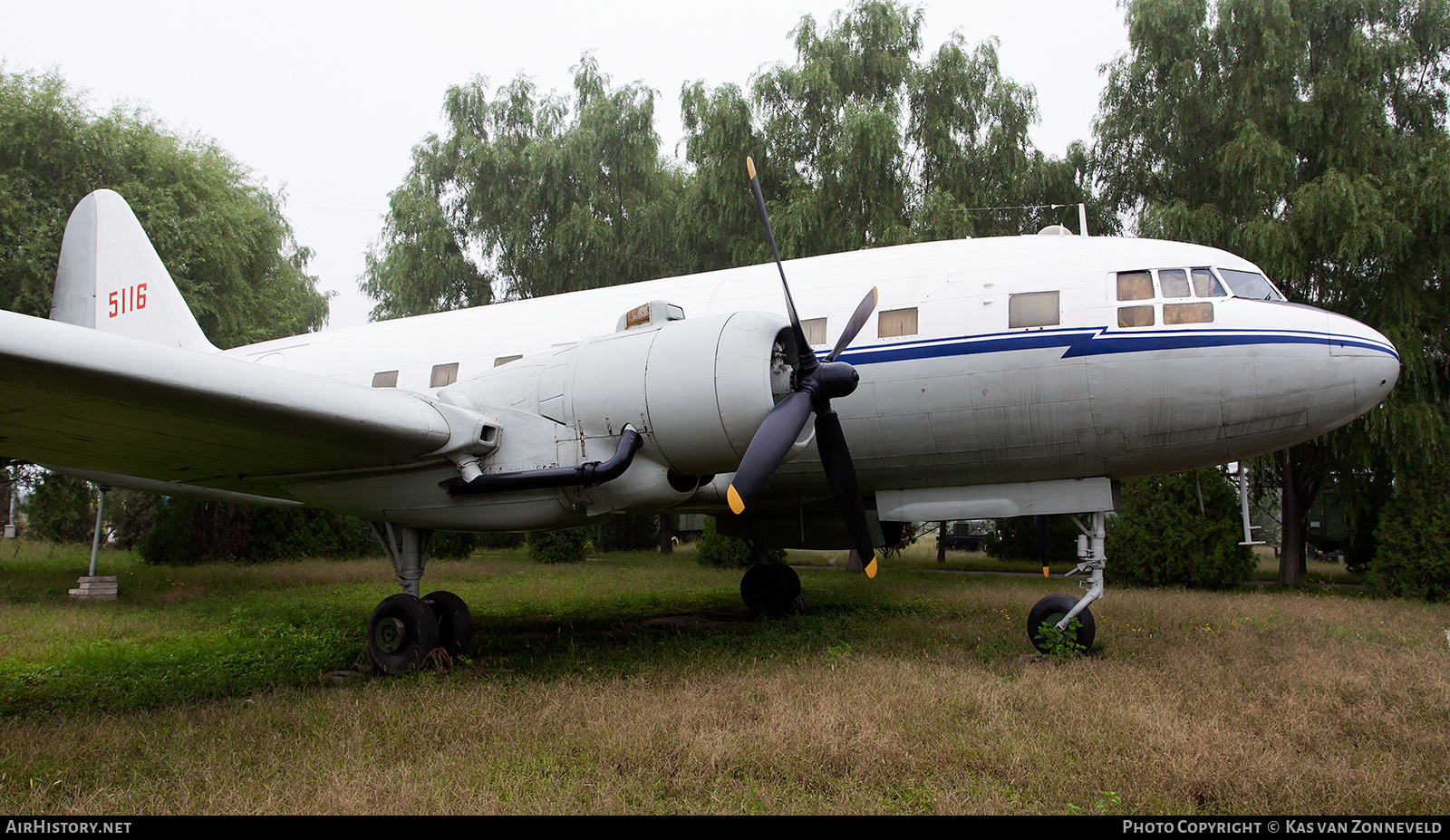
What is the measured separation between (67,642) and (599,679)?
6.81 metres

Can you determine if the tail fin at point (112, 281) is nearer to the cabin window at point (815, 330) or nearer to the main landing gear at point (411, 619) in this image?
the main landing gear at point (411, 619)

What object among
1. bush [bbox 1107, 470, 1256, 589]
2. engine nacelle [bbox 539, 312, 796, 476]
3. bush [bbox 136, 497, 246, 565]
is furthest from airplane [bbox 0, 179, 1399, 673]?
bush [bbox 136, 497, 246, 565]

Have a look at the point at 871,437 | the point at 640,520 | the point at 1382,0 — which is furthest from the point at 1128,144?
the point at 640,520

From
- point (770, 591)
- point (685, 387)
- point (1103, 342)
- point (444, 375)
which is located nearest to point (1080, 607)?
point (1103, 342)

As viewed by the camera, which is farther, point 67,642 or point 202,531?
point 202,531

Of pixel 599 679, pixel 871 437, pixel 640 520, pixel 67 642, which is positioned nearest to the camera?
pixel 599 679

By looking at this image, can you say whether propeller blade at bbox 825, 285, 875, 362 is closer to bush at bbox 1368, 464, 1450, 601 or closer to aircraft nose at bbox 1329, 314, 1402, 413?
aircraft nose at bbox 1329, 314, 1402, 413

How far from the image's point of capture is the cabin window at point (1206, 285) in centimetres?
762

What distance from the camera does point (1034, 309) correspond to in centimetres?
774

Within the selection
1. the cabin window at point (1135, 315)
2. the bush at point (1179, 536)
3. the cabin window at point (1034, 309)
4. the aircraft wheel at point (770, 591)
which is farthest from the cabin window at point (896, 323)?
the bush at point (1179, 536)

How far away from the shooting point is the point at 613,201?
25266 millimetres

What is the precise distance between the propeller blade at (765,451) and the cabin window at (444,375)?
4.50 meters

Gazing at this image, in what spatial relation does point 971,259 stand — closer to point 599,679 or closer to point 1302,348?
point 1302,348

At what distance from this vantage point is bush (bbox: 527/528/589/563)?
22719 millimetres
